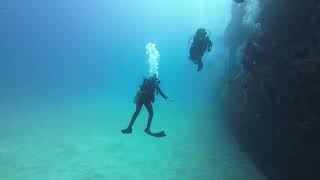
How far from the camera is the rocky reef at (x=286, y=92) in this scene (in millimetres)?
9695

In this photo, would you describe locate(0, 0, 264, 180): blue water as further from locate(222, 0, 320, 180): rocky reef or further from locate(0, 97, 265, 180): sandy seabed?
locate(222, 0, 320, 180): rocky reef

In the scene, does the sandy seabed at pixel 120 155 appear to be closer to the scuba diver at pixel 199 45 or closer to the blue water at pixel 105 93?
the blue water at pixel 105 93

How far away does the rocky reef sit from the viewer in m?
9.70

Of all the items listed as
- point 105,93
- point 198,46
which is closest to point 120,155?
point 198,46

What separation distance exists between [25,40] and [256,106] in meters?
121

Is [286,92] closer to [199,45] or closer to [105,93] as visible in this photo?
[199,45]

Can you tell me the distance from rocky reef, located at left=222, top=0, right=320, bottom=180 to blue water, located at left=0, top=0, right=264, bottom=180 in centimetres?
200

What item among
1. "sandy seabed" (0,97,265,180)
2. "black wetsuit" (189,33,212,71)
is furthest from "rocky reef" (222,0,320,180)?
"black wetsuit" (189,33,212,71)

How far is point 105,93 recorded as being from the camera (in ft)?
366

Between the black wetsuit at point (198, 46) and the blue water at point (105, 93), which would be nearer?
the black wetsuit at point (198, 46)

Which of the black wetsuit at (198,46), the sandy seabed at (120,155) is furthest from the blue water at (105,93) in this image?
the black wetsuit at (198,46)

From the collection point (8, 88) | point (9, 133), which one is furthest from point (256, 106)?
point (8, 88)

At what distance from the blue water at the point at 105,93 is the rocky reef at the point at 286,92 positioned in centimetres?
200

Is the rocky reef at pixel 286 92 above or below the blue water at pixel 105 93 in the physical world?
below
